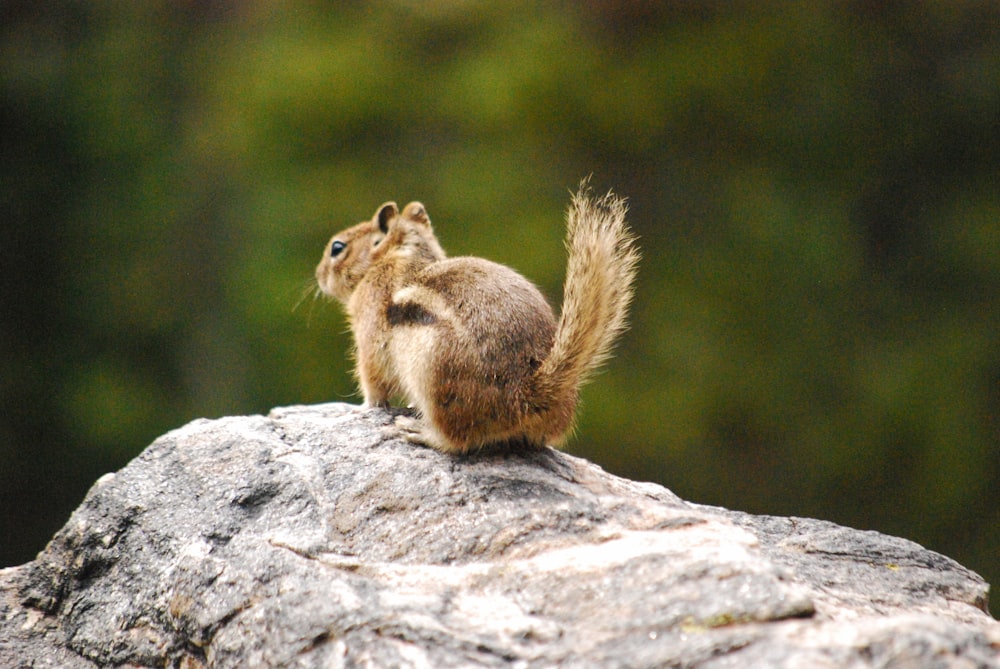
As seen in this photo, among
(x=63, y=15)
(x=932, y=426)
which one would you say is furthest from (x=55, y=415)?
(x=932, y=426)

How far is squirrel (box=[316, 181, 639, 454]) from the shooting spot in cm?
316

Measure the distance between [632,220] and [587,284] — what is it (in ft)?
10.7

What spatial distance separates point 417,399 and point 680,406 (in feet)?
10.5

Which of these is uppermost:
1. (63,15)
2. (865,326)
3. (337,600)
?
(63,15)

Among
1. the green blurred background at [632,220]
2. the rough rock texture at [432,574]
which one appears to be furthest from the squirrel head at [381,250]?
the green blurred background at [632,220]

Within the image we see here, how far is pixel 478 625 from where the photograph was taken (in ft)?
7.50

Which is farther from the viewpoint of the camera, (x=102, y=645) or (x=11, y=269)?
(x=11, y=269)

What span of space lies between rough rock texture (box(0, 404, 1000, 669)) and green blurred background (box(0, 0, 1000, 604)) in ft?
9.13

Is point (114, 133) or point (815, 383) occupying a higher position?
point (114, 133)

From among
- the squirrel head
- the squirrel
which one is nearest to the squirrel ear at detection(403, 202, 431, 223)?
the squirrel head

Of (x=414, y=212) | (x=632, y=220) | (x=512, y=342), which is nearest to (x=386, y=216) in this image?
(x=414, y=212)

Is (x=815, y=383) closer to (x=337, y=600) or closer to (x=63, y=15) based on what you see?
(x=337, y=600)

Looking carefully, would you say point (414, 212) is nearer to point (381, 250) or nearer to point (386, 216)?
point (386, 216)

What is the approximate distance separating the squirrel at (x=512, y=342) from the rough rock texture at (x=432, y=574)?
108mm
